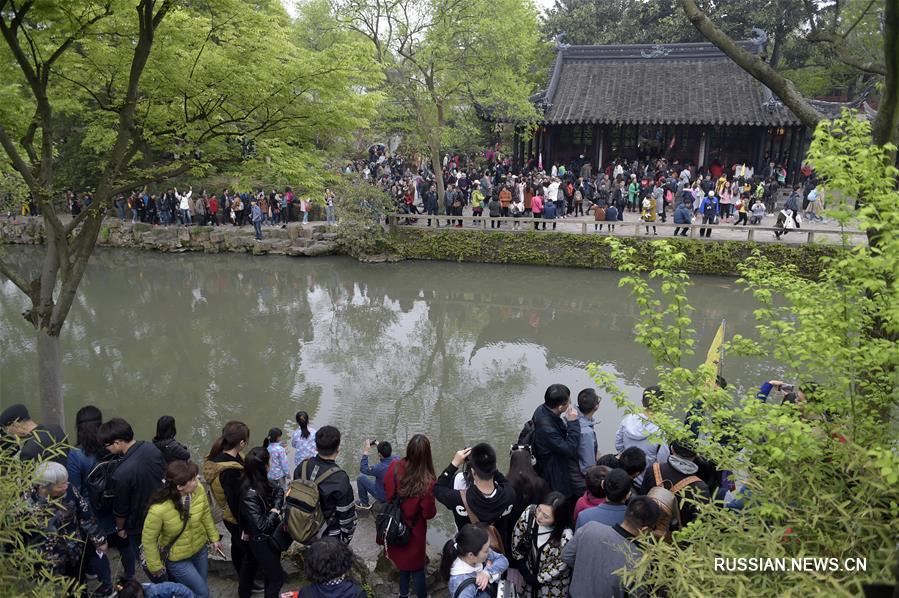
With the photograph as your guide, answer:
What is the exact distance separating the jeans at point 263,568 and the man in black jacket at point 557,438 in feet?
6.89

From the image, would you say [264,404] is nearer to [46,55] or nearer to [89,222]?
[89,222]

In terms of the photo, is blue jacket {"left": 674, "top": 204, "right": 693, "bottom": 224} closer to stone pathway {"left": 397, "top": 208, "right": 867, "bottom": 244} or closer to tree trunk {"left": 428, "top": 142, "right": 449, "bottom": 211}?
stone pathway {"left": 397, "top": 208, "right": 867, "bottom": 244}

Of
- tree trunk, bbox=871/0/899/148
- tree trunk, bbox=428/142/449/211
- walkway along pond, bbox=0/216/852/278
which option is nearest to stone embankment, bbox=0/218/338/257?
walkway along pond, bbox=0/216/852/278

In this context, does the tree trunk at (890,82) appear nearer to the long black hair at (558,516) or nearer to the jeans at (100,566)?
the long black hair at (558,516)

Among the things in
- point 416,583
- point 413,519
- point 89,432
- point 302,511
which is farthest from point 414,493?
point 89,432

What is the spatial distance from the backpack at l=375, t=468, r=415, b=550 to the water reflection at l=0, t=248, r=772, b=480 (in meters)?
3.29

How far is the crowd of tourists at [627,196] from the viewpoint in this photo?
1756 cm

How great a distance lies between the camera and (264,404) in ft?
30.2

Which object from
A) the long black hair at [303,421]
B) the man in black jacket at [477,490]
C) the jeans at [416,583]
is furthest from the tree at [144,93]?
the man in black jacket at [477,490]

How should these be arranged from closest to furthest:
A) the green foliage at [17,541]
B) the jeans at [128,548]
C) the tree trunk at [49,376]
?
the green foliage at [17,541] → the jeans at [128,548] → the tree trunk at [49,376]

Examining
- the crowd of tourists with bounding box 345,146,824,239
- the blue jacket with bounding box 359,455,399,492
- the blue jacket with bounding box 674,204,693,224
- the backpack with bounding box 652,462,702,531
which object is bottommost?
the blue jacket with bounding box 359,455,399,492

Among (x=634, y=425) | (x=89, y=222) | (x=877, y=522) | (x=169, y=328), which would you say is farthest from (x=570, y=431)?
(x=169, y=328)

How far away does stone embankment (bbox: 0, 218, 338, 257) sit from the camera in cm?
1902

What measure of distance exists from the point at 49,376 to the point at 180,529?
350 centimetres
